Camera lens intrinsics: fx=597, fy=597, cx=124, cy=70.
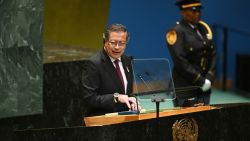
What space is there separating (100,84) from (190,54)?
1862 millimetres

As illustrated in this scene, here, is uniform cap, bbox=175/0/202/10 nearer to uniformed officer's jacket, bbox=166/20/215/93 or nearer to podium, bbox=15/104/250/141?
uniformed officer's jacket, bbox=166/20/215/93

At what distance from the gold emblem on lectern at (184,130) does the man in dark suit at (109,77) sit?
39 cm

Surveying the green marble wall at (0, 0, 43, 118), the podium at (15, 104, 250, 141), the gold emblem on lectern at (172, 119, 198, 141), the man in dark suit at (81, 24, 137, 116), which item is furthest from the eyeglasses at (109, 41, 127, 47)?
the green marble wall at (0, 0, 43, 118)

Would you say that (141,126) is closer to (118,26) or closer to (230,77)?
(118,26)

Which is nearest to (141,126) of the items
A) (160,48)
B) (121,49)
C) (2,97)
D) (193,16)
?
(121,49)

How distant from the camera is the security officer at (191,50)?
561 cm

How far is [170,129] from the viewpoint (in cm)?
364

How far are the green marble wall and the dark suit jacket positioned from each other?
4.27 feet

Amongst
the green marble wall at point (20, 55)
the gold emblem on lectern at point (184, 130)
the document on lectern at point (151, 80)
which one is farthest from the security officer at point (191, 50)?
the gold emblem on lectern at point (184, 130)

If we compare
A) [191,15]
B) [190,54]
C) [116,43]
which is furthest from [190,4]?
[116,43]

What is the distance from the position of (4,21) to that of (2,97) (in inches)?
25.8

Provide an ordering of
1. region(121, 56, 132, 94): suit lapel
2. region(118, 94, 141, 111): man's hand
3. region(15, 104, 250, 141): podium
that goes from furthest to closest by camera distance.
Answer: region(121, 56, 132, 94): suit lapel < region(118, 94, 141, 111): man's hand < region(15, 104, 250, 141): podium

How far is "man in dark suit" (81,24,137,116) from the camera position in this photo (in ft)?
12.9

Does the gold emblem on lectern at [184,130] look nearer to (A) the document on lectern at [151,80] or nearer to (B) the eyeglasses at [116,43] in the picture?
(A) the document on lectern at [151,80]
